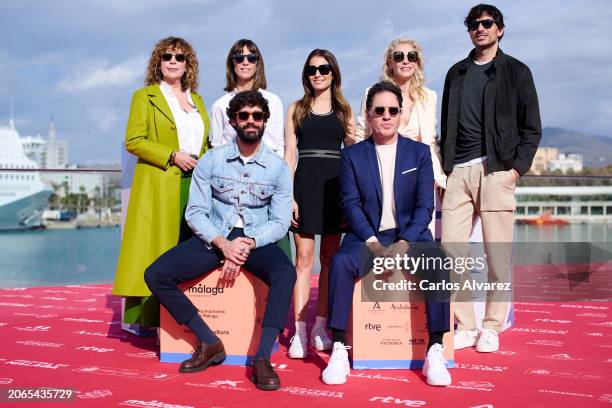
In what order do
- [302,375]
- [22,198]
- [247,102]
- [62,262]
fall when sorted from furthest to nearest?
[22,198]
[62,262]
[247,102]
[302,375]

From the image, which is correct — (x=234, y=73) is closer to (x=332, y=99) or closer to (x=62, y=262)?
(x=332, y=99)

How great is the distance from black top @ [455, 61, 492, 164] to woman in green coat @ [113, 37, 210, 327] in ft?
4.82

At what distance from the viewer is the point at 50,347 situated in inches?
144

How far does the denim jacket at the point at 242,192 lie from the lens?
10.6ft

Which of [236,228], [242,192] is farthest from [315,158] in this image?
[236,228]

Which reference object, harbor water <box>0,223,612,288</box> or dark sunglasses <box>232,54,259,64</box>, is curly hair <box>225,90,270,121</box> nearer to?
dark sunglasses <box>232,54,259,64</box>

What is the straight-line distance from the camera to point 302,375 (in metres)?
3.00

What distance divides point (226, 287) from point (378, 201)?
86 centimetres

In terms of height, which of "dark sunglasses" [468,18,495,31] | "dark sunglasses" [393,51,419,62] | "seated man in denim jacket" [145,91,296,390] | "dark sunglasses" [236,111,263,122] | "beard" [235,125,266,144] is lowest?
"seated man in denim jacket" [145,91,296,390]

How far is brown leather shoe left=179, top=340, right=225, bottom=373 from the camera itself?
3057 mm

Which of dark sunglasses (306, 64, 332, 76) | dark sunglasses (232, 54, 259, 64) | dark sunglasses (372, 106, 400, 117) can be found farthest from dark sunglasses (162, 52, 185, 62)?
dark sunglasses (372, 106, 400, 117)

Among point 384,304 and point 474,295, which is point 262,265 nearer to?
point 384,304

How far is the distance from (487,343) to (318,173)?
1291 mm

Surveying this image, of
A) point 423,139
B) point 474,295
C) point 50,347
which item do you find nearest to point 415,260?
point 423,139
